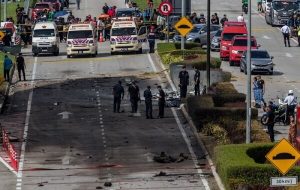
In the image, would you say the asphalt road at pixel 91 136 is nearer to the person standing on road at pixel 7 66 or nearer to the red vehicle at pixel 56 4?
the person standing on road at pixel 7 66

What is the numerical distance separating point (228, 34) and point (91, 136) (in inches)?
1096

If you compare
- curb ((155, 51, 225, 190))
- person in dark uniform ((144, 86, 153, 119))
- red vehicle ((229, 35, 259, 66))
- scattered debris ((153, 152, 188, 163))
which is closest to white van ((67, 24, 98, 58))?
red vehicle ((229, 35, 259, 66))

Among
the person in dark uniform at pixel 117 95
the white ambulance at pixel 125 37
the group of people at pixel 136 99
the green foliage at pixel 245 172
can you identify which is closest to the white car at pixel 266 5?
the white ambulance at pixel 125 37

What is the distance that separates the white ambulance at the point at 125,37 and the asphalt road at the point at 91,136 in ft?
12.0

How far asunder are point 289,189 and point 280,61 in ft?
126

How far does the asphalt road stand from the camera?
38.3 metres

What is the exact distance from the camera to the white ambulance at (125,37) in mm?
72312

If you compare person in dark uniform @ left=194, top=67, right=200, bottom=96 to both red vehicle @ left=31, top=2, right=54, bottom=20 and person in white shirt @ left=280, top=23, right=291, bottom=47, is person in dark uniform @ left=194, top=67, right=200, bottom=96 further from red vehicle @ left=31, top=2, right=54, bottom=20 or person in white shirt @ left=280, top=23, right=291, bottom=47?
red vehicle @ left=31, top=2, right=54, bottom=20

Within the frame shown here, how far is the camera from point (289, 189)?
3266cm

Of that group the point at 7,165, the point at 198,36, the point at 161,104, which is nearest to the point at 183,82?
the point at 161,104

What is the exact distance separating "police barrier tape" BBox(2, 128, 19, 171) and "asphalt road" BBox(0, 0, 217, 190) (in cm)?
25

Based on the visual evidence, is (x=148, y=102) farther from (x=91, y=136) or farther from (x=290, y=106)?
(x=290, y=106)

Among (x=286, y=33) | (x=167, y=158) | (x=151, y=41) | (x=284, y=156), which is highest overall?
(x=284, y=156)

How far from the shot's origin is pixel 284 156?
28297mm
